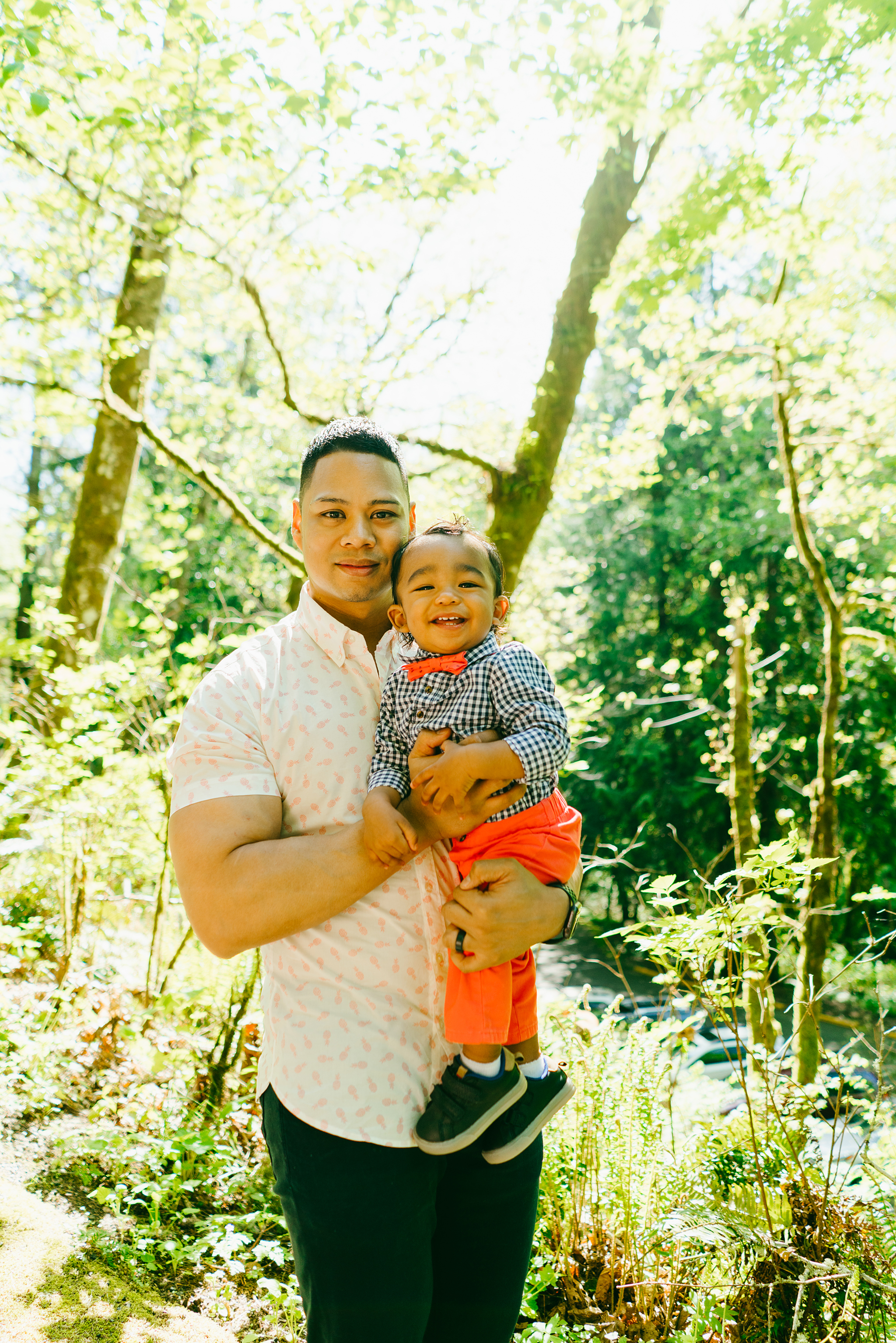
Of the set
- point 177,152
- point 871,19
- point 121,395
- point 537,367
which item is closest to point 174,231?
point 177,152

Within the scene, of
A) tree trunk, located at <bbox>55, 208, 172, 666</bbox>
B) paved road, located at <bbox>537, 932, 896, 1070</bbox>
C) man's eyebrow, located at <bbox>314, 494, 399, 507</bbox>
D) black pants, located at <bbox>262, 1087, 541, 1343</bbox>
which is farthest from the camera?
paved road, located at <bbox>537, 932, 896, 1070</bbox>

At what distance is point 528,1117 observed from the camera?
1.60 metres

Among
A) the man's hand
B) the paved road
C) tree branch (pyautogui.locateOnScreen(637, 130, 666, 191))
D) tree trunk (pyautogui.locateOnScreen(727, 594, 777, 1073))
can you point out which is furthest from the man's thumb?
the paved road

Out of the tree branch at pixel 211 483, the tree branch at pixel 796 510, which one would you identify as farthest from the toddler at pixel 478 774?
the tree branch at pixel 796 510

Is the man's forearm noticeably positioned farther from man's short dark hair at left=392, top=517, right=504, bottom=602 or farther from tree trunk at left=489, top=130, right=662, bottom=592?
tree trunk at left=489, top=130, right=662, bottom=592

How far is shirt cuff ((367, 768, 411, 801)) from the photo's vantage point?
149 cm

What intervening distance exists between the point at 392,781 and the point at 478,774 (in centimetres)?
17

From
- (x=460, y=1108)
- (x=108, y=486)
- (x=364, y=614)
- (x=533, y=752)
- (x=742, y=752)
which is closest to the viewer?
(x=460, y=1108)

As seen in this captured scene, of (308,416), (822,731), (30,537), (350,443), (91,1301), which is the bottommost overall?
(91,1301)

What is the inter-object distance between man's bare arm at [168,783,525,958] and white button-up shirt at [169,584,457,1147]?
49 mm

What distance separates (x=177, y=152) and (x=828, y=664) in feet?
17.1

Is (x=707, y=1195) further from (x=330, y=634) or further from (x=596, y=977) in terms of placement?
(x=596, y=977)

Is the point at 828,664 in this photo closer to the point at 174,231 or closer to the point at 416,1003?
the point at 416,1003

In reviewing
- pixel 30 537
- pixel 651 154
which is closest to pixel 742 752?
pixel 651 154
